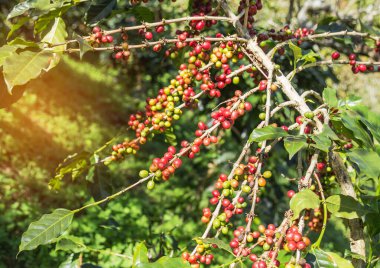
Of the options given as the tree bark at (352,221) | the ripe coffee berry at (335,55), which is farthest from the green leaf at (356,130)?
the ripe coffee berry at (335,55)

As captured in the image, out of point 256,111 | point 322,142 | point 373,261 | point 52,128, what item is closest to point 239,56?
point 322,142

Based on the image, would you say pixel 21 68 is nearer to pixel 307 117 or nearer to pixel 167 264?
→ pixel 167 264

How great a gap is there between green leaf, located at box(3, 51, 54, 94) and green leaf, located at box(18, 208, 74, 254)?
0.39 m

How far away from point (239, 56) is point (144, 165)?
395cm

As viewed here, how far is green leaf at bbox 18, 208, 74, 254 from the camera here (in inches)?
44.0

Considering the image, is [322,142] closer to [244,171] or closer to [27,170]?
[244,171]

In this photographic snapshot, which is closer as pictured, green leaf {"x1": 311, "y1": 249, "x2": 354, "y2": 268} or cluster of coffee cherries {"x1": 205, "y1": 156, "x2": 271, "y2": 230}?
green leaf {"x1": 311, "y1": 249, "x2": 354, "y2": 268}

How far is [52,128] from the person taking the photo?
18.0 ft

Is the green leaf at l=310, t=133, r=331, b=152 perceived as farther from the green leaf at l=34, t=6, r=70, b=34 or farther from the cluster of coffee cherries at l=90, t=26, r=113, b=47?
the green leaf at l=34, t=6, r=70, b=34

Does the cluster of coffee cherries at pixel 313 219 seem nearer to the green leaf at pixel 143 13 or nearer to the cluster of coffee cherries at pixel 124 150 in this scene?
the cluster of coffee cherries at pixel 124 150

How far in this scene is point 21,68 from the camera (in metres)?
1.06

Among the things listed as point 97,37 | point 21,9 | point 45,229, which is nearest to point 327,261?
point 45,229

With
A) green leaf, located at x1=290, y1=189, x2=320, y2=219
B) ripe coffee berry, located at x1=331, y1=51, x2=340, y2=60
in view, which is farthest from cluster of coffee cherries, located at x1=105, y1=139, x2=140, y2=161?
ripe coffee berry, located at x1=331, y1=51, x2=340, y2=60

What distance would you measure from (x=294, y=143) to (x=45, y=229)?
74 centimetres
